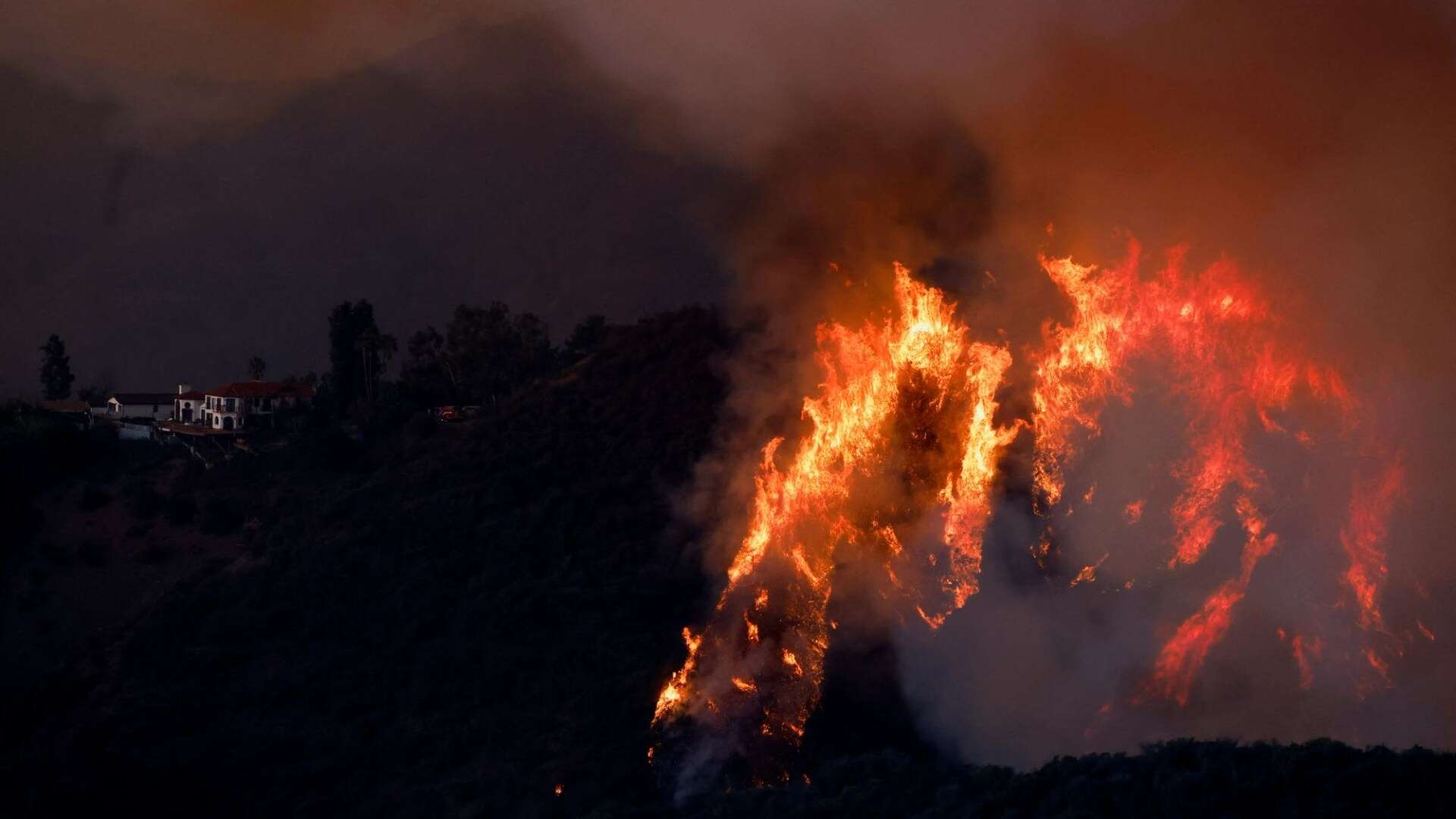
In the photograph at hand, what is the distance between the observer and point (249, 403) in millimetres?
57062

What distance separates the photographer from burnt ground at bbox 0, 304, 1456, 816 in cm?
2116

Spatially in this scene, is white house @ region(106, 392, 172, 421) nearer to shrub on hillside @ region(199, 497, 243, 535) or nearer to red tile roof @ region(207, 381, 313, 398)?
red tile roof @ region(207, 381, 313, 398)

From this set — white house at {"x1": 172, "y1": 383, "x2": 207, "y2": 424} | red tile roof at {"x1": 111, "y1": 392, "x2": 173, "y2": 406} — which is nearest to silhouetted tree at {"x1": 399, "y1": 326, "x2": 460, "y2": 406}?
white house at {"x1": 172, "y1": 383, "x2": 207, "y2": 424}

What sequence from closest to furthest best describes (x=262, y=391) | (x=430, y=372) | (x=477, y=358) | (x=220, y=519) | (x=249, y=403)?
(x=220, y=519), (x=477, y=358), (x=430, y=372), (x=249, y=403), (x=262, y=391)

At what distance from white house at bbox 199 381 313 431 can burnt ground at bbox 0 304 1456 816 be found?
13.6 meters

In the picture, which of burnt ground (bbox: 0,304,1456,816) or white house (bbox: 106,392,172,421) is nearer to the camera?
burnt ground (bbox: 0,304,1456,816)

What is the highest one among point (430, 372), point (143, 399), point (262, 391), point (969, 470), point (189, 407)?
point (143, 399)

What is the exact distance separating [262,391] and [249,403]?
56.3 inches

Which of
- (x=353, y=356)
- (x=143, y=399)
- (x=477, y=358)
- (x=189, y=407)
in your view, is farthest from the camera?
(x=143, y=399)

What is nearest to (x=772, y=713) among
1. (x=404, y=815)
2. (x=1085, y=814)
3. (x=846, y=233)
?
(x=404, y=815)

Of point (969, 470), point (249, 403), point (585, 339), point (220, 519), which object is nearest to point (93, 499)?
point (220, 519)

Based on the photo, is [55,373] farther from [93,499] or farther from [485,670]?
[485,670]

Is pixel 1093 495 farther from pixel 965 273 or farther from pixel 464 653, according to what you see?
pixel 464 653

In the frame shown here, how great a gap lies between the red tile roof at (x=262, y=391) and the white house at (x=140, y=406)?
4.50 meters
